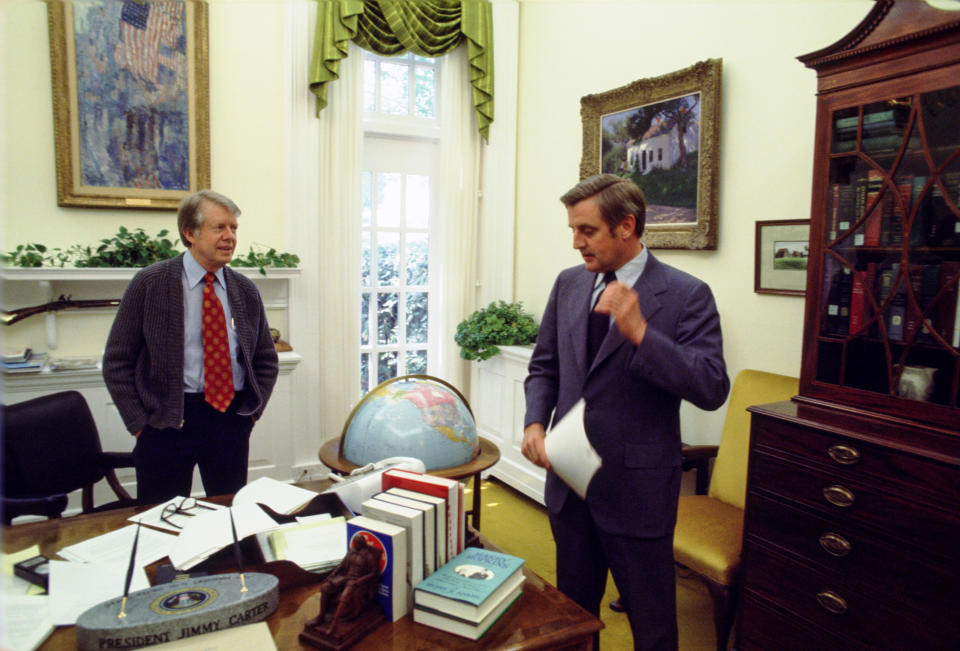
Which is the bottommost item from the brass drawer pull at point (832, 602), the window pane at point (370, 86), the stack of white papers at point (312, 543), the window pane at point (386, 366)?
the brass drawer pull at point (832, 602)

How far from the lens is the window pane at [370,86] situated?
493 centimetres

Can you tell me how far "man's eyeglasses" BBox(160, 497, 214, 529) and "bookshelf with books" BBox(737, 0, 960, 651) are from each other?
Result: 6.69 ft

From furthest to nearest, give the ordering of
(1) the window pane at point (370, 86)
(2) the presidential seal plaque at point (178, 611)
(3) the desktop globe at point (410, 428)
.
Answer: (1) the window pane at point (370, 86) → (3) the desktop globe at point (410, 428) → (2) the presidential seal plaque at point (178, 611)

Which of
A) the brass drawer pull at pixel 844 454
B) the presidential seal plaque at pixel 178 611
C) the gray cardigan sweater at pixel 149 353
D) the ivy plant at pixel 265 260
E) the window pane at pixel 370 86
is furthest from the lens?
the window pane at pixel 370 86

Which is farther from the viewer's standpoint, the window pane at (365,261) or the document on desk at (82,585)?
the window pane at (365,261)

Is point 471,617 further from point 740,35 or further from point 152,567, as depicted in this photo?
point 740,35

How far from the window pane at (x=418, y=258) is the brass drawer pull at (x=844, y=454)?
3.68 meters

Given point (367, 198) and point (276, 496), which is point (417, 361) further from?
point (276, 496)

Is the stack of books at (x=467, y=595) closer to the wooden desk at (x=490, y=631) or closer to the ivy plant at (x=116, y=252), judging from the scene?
the wooden desk at (x=490, y=631)

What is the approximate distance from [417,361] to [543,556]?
2231mm

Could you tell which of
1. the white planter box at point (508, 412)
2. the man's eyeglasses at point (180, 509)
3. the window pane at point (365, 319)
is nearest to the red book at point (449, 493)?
the man's eyeglasses at point (180, 509)

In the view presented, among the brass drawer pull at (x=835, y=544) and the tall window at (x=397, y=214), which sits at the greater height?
the tall window at (x=397, y=214)

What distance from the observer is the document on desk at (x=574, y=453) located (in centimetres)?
162

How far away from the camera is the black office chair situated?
262 centimetres
